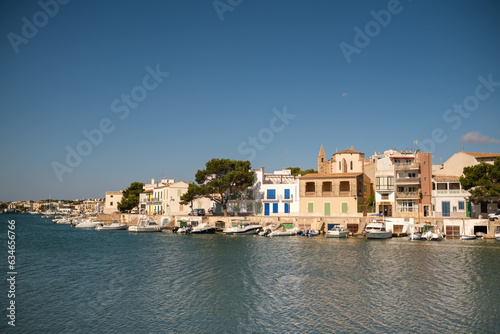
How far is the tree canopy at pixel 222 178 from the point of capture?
66.7m

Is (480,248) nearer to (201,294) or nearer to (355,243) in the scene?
(355,243)

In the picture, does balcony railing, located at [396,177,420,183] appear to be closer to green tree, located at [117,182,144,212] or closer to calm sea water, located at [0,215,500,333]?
calm sea water, located at [0,215,500,333]

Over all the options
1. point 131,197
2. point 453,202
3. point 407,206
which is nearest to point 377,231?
point 407,206

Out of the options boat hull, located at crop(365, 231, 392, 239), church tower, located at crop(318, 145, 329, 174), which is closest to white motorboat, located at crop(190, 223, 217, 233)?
boat hull, located at crop(365, 231, 392, 239)

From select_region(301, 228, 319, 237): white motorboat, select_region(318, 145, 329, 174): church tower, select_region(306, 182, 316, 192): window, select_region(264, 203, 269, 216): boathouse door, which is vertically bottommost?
select_region(301, 228, 319, 237): white motorboat

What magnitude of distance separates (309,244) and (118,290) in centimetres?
2595

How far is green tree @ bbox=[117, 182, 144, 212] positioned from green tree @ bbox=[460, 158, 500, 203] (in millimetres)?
74997

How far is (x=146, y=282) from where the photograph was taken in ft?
88.7

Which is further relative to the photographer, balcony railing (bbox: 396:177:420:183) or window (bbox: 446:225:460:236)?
balcony railing (bbox: 396:177:420:183)

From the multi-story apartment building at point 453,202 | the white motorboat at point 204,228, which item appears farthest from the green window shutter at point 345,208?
the white motorboat at point 204,228

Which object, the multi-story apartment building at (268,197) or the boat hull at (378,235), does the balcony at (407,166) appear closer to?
the boat hull at (378,235)

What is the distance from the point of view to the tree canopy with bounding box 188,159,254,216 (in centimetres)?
6669

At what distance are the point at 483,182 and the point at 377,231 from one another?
1562cm

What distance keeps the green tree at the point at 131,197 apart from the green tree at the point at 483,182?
246 feet
